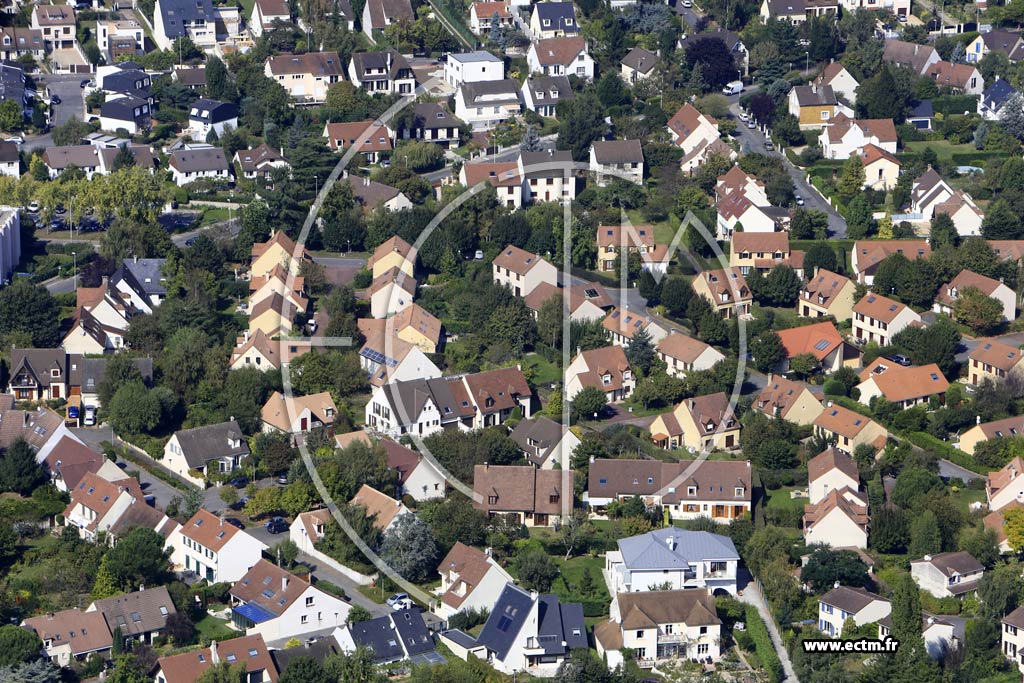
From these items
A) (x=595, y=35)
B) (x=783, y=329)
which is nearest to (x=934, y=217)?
(x=783, y=329)

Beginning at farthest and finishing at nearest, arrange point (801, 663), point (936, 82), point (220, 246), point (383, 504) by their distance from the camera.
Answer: point (936, 82)
point (220, 246)
point (383, 504)
point (801, 663)

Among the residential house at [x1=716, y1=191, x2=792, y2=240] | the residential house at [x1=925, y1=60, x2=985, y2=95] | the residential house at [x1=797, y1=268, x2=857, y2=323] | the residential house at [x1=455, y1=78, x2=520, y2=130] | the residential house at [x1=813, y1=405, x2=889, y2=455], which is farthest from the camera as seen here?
the residential house at [x1=925, y1=60, x2=985, y2=95]

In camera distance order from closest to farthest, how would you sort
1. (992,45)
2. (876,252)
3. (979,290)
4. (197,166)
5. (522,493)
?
(522,493) < (979,290) < (876,252) < (197,166) < (992,45)

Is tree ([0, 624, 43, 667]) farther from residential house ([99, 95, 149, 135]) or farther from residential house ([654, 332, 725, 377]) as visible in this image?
residential house ([99, 95, 149, 135])

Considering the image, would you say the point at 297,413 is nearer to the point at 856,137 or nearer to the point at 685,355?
the point at 685,355

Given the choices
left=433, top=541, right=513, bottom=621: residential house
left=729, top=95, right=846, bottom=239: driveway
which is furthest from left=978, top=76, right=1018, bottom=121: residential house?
left=433, top=541, right=513, bottom=621: residential house

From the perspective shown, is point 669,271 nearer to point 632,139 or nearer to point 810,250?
point 810,250

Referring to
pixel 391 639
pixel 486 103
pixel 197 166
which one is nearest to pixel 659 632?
pixel 391 639
